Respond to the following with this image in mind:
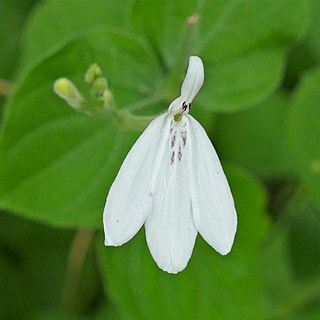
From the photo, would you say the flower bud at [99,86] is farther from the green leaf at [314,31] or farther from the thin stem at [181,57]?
the green leaf at [314,31]

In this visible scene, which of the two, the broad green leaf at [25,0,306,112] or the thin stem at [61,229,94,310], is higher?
the broad green leaf at [25,0,306,112]

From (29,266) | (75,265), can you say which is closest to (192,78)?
(75,265)

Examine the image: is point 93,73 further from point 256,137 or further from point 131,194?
point 256,137

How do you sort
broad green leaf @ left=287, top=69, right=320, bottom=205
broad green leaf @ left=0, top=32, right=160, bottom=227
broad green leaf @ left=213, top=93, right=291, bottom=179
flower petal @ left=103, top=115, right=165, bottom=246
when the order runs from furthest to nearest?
broad green leaf @ left=213, top=93, right=291, bottom=179, broad green leaf @ left=287, top=69, right=320, bottom=205, broad green leaf @ left=0, top=32, right=160, bottom=227, flower petal @ left=103, top=115, right=165, bottom=246

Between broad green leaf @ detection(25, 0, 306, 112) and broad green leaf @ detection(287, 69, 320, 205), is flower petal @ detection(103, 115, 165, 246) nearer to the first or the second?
broad green leaf @ detection(25, 0, 306, 112)

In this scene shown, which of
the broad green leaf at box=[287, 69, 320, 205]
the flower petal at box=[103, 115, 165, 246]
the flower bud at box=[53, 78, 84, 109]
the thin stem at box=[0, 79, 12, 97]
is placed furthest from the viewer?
the thin stem at box=[0, 79, 12, 97]

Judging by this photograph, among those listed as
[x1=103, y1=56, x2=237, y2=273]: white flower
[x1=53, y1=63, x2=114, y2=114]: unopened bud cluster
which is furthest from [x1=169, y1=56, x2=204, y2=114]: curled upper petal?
[x1=53, y1=63, x2=114, y2=114]: unopened bud cluster

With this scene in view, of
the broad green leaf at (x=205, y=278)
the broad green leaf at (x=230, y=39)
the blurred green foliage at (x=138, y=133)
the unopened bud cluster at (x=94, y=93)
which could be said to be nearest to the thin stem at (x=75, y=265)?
the blurred green foliage at (x=138, y=133)

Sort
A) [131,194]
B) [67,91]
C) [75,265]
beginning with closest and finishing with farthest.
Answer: [131,194] < [67,91] < [75,265]
